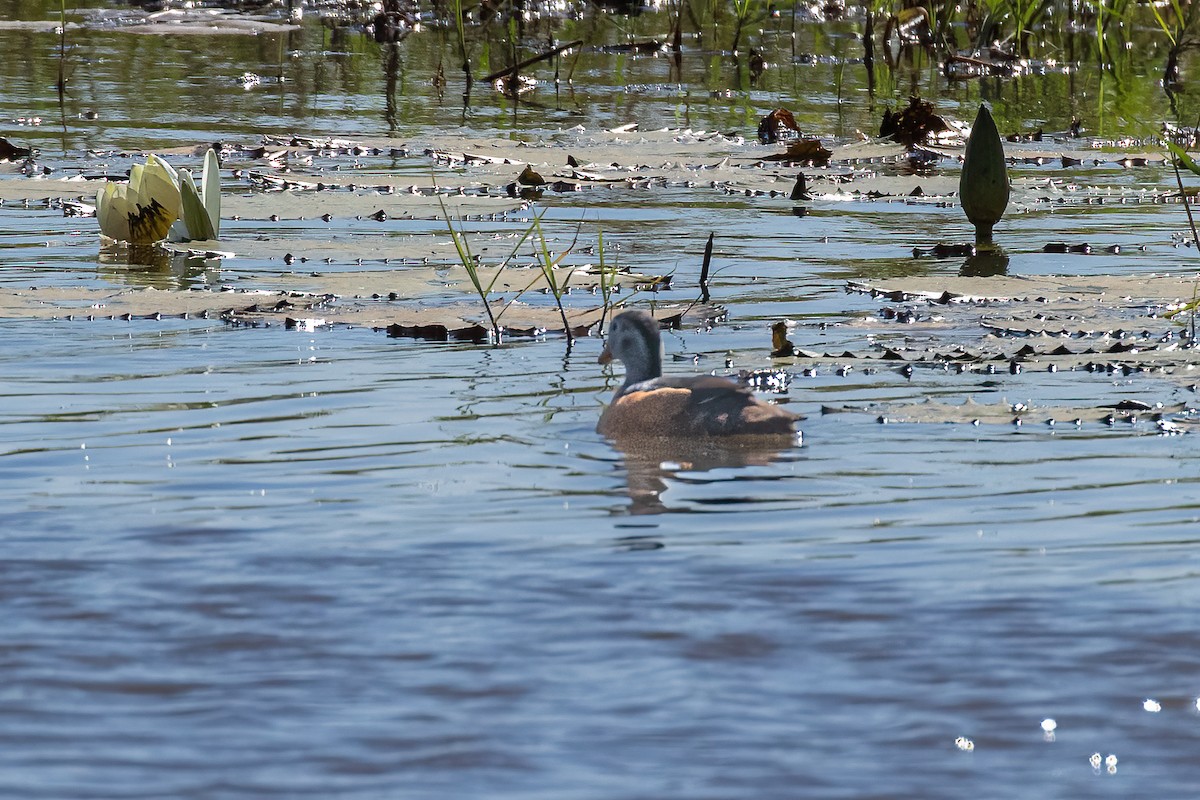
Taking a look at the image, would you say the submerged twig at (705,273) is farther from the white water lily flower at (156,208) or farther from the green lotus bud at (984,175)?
the white water lily flower at (156,208)

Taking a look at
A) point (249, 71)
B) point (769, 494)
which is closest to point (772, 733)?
point (769, 494)

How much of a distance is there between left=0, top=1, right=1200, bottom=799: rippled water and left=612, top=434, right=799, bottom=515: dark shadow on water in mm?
31

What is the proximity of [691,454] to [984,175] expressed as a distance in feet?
14.5

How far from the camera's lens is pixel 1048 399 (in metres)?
6.31

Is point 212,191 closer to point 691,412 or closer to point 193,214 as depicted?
point 193,214

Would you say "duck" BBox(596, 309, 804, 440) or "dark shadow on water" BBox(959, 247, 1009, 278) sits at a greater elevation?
"dark shadow on water" BBox(959, 247, 1009, 278)

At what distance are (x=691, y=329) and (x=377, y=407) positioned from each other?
1899mm

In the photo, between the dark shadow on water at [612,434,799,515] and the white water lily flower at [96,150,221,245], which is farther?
the white water lily flower at [96,150,221,245]

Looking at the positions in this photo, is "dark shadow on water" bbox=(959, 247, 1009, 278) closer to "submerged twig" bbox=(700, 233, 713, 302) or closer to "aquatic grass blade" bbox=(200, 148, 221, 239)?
"submerged twig" bbox=(700, 233, 713, 302)

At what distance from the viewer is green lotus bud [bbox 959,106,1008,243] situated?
9.66m

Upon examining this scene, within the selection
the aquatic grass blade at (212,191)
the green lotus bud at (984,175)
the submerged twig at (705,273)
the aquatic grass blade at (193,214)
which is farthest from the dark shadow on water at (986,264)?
the aquatic grass blade at (193,214)

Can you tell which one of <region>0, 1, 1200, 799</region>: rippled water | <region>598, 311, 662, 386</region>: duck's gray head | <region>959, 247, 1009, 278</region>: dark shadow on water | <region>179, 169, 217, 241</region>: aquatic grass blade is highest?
<region>179, 169, 217, 241</region>: aquatic grass blade

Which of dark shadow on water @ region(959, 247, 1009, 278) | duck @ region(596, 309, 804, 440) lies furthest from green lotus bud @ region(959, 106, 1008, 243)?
duck @ region(596, 309, 804, 440)

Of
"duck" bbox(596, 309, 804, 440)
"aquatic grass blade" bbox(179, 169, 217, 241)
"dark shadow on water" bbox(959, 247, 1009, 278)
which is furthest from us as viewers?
"aquatic grass blade" bbox(179, 169, 217, 241)
